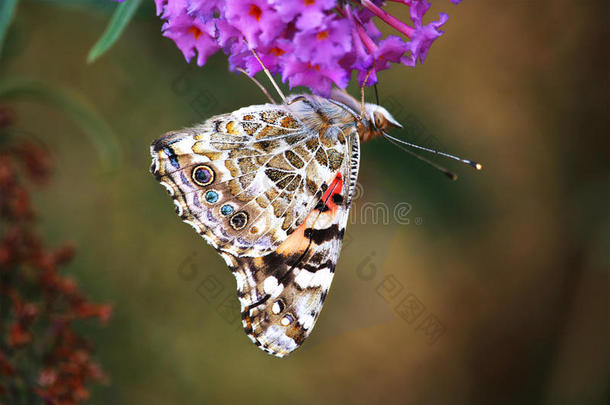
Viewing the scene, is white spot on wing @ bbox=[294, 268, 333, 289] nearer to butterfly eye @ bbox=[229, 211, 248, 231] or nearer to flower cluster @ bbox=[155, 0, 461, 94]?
butterfly eye @ bbox=[229, 211, 248, 231]

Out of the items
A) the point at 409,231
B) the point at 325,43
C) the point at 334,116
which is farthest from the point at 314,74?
the point at 409,231

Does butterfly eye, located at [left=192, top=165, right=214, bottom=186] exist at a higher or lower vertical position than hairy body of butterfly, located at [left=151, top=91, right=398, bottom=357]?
higher
